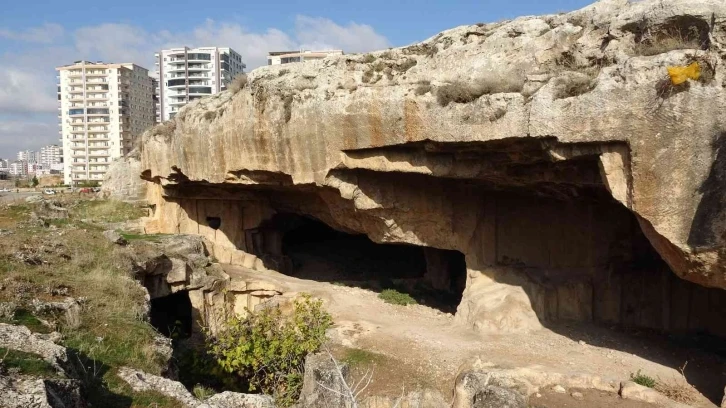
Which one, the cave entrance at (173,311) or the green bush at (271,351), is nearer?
the green bush at (271,351)

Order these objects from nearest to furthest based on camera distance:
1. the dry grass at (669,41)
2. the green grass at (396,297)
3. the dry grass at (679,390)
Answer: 1. the dry grass at (669,41)
2. the dry grass at (679,390)
3. the green grass at (396,297)

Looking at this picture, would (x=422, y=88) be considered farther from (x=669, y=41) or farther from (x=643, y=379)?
(x=643, y=379)

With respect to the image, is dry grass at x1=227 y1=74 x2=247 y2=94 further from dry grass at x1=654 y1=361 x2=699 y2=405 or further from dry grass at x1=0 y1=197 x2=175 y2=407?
dry grass at x1=654 y1=361 x2=699 y2=405

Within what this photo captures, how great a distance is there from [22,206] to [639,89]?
1929cm

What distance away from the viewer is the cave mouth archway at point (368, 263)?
14820 mm

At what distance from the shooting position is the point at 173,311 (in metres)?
13.8

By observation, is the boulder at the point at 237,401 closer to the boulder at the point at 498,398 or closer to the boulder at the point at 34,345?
the boulder at the point at 34,345

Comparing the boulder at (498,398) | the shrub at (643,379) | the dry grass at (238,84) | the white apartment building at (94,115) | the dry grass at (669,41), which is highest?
the white apartment building at (94,115)

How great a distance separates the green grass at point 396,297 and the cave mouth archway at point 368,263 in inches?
13.6

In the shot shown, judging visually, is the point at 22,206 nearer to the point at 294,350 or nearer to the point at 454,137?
the point at 294,350

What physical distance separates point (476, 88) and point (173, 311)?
9.57 m

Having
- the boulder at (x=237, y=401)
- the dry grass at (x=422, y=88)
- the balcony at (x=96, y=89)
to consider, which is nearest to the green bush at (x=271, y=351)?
the boulder at (x=237, y=401)

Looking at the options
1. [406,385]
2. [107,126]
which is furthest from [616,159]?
[107,126]

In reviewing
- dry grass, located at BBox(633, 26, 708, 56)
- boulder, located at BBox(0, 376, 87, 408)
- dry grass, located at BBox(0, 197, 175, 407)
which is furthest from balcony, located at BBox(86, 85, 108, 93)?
boulder, located at BBox(0, 376, 87, 408)
